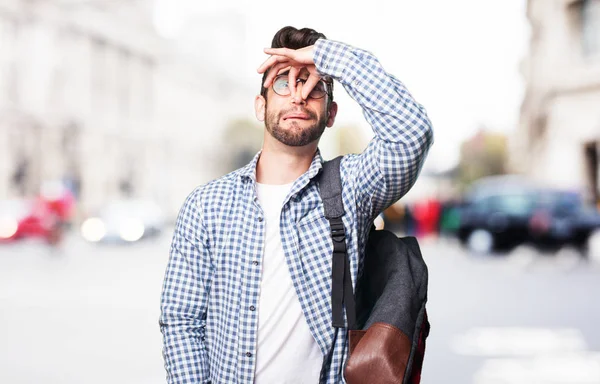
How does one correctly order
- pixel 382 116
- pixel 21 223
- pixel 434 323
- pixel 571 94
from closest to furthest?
pixel 382 116, pixel 434 323, pixel 21 223, pixel 571 94

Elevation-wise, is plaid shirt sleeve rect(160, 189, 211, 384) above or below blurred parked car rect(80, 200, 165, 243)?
above

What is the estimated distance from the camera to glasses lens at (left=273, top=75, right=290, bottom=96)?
2568 mm

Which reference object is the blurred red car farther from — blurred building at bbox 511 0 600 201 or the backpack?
blurred building at bbox 511 0 600 201

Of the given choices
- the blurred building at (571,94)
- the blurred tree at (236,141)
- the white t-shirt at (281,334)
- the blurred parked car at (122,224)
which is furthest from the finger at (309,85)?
the blurred tree at (236,141)

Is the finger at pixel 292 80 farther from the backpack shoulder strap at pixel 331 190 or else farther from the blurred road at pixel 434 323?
the blurred road at pixel 434 323

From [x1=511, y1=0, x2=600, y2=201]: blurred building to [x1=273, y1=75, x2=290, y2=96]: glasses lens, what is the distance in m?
28.6

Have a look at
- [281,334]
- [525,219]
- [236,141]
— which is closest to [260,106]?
[281,334]

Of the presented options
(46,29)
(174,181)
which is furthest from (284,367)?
(174,181)

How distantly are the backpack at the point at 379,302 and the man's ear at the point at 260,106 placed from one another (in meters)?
0.28

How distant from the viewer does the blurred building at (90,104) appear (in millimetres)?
41562

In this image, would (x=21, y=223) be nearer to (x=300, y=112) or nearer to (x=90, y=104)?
(x=300, y=112)

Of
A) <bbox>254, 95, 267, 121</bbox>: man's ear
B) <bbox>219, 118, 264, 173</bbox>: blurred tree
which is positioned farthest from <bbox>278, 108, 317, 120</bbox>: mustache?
<bbox>219, 118, 264, 173</bbox>: blurred tree

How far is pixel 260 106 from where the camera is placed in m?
2.70

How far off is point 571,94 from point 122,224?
699 inches
